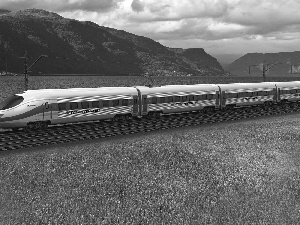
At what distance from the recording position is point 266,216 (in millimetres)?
19562

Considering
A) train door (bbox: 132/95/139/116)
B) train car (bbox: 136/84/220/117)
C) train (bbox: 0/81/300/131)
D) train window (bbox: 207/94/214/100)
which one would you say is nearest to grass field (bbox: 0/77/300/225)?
train (bbox: 0/81/300/131)

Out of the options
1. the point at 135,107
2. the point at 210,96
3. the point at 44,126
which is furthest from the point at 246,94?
the point at 44,126

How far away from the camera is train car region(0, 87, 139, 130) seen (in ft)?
83.7

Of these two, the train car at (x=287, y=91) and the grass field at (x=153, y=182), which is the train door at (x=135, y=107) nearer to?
the grass field at (x=153, y=182)

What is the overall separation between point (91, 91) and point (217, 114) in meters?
14.8

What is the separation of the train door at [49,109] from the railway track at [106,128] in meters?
1.10

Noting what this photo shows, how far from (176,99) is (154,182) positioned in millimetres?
13646

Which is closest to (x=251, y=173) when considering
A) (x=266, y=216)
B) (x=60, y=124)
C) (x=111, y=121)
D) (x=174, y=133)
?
(x=266, y=216)

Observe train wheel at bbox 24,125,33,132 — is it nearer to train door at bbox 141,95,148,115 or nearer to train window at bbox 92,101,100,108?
train window at bbox 92,101,100,108

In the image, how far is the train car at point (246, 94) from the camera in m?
38.9

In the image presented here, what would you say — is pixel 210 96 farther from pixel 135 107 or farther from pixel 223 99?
pixel 135 107

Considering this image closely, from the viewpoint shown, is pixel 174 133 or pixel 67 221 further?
pixel 174 133

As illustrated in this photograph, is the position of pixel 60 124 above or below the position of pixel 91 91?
below

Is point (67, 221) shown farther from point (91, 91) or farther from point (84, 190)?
point (91, 91)
